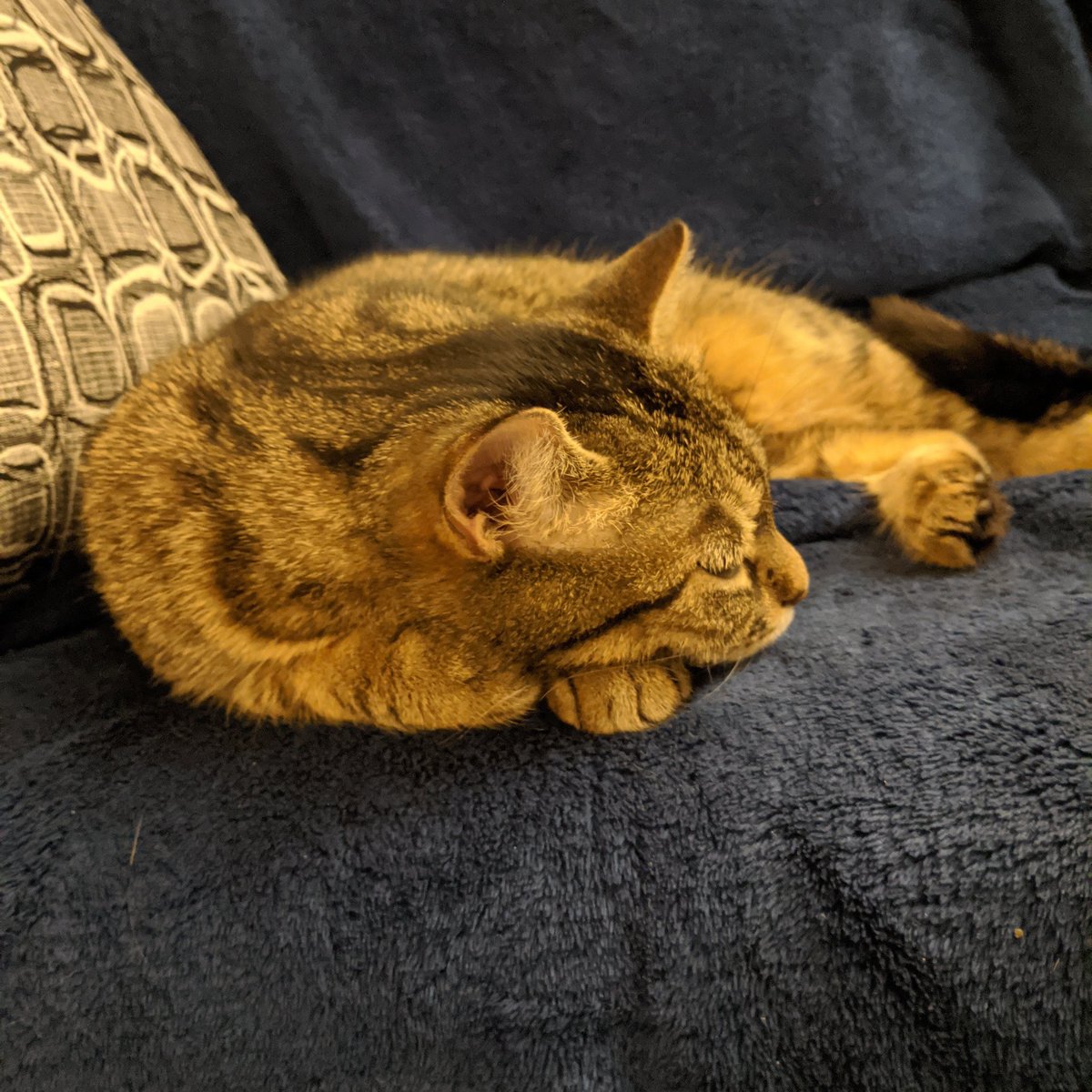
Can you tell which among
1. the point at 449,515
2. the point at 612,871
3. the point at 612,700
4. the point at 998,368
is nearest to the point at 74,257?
→ the point at 449,515

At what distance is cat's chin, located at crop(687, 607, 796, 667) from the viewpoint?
85 cm

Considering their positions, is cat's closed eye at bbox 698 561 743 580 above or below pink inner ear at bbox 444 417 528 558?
below

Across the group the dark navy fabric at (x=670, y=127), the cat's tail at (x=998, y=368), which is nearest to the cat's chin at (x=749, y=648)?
the cat's tail at (x=998, y=368)

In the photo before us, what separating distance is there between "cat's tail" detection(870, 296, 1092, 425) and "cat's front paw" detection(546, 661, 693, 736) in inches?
33.9

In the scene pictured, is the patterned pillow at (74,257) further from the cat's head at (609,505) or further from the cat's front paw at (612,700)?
the cat's front paw at (612,700)

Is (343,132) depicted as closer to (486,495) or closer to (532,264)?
(532,264)

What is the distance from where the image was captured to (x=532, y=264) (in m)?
1.34

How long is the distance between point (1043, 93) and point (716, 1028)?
189 centimetres

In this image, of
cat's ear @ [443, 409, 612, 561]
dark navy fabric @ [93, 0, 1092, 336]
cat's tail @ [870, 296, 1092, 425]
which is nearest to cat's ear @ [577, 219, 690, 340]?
cat's ear @ [443, 409, 612, 561]

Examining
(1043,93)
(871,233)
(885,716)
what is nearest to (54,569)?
(885,716)

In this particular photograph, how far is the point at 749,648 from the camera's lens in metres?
0.87

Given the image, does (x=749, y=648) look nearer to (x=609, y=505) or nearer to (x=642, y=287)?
(x=609, y=505)

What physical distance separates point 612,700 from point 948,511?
0.56m

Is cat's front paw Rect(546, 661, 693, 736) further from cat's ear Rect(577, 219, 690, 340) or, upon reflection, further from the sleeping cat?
cat's ear Rect(577, 219, 690, 340)
